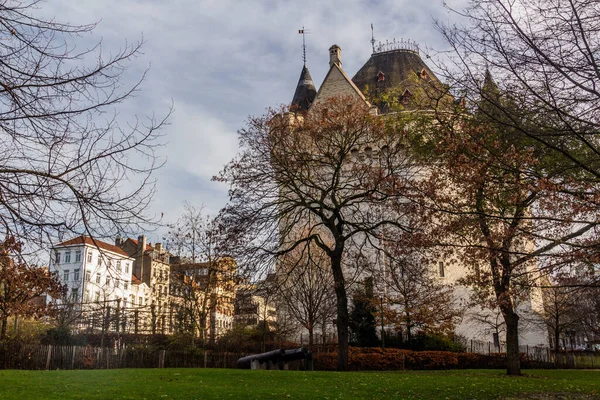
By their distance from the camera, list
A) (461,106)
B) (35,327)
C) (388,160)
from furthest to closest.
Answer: (35,327) < (388,160) < (461,106)

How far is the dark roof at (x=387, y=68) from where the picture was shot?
48.3m

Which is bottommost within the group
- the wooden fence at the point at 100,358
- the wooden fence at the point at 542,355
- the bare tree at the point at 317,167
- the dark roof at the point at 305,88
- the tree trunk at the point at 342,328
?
the wooden fence at the point at 542,355

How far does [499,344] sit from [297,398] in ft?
116

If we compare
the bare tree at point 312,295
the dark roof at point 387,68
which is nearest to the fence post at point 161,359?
the bare tree at point 312,295

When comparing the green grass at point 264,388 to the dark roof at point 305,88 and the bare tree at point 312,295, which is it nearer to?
the bare tree at point 312,295

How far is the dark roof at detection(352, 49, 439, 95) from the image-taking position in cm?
4831

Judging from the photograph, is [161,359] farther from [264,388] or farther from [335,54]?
[335,54]

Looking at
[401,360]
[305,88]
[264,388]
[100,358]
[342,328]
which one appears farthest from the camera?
[305,88]

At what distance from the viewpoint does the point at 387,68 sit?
164 ft

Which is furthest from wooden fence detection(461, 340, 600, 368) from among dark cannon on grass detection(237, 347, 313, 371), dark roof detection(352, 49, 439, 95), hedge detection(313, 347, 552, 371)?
dark roof detection(352, 49, 439, 95)

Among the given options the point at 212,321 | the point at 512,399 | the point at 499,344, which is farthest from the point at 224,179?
the point at 499,344

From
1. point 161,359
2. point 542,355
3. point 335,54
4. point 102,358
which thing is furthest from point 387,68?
point 102,358

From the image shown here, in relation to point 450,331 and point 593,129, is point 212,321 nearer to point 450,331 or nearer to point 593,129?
point 450,331

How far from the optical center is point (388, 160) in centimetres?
1989
